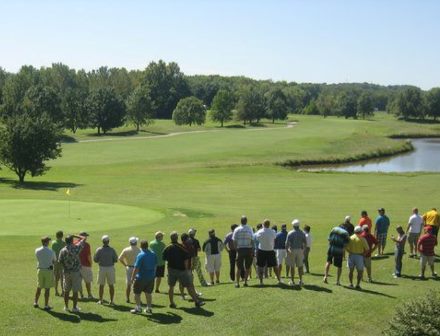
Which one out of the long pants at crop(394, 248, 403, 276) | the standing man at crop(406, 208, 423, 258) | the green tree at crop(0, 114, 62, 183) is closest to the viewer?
the long pants at crop(394, 248, 403, 276)

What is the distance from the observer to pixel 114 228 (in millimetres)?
28516

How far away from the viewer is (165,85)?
18525 centimetres

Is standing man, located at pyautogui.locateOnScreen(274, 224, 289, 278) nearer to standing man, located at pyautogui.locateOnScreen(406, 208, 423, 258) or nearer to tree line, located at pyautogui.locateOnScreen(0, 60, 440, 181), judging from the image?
standing man, located at pyautogui.locateOnScreen(406, 208, 423, 258)

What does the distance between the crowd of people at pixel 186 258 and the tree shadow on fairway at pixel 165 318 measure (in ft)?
1.23

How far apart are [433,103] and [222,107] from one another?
80.2 meters

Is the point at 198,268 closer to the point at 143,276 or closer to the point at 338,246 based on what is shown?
the point at 143,276

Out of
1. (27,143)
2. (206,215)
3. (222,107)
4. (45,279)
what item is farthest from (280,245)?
(222,107)

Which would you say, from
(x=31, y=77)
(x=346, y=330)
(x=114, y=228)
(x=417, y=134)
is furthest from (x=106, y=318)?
(x=31, y=77)

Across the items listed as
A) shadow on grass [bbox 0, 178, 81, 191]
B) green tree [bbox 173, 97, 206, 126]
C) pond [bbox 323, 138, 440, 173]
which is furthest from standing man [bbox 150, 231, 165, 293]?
green tree [bbox 173, 97, 206, 126]

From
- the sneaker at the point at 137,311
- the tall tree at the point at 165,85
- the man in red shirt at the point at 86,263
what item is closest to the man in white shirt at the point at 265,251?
the sneaker at the point at 137,311

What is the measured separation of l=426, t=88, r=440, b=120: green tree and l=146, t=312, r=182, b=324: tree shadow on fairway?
189 metres

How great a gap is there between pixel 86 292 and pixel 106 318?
389 centimetres

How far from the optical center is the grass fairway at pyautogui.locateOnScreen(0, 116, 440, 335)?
48.9ft

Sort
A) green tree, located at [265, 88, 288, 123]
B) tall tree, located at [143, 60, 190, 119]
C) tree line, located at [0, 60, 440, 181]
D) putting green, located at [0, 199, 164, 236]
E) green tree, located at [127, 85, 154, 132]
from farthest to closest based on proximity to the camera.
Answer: tall tree, located at [143, 60, 190, 119] → green tree, located at [265, 88, 288, 123] → green tree, located at [127, 85, 154, 132] → tree line, located at [0, 60, 440, 181] → putting green, located at [0, 199, 164, 236]
